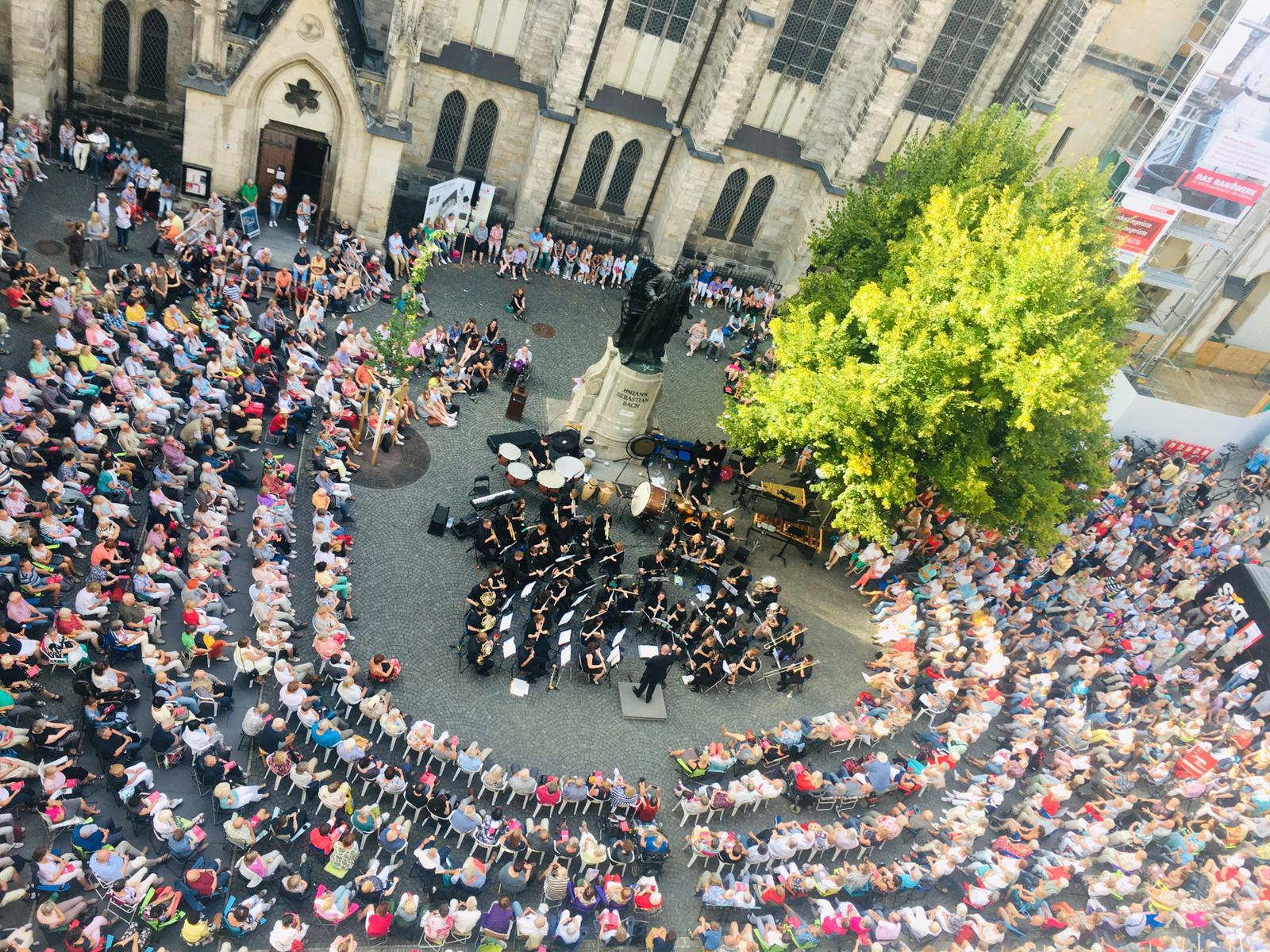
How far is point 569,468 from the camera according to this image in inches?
1185

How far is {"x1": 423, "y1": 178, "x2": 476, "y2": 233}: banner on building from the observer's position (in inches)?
1501

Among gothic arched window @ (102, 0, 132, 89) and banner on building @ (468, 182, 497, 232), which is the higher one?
gothic arched window @ (102, 0, 132, 89)

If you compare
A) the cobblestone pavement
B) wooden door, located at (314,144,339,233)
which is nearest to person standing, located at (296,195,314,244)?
wooden door, located at (314,144,339,233)

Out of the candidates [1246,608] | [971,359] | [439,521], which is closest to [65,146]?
[439,521]

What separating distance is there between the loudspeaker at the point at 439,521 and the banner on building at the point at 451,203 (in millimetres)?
15075

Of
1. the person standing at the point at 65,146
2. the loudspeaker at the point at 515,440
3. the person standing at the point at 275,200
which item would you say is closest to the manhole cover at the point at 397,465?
the loudspeaker at the point at 515,440

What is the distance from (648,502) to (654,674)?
21.2ft

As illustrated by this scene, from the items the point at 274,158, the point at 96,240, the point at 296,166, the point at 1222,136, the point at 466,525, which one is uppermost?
the point at 1222,136

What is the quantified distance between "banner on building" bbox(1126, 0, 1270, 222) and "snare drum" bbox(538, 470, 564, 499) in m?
26.0

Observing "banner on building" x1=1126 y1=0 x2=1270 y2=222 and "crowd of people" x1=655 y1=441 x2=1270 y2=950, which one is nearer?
"crowd of people" x1=655 y1=441 x2=1270 y2=950

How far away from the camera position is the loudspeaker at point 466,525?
27.5 meters

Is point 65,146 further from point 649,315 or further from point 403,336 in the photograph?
point 649,315

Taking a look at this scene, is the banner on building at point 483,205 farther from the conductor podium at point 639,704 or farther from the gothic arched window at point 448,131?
the conductor podium at point 639,704

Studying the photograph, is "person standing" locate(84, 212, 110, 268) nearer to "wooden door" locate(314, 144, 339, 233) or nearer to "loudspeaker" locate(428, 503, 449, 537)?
"wooden door" locate(314, 144, 339, 233)
